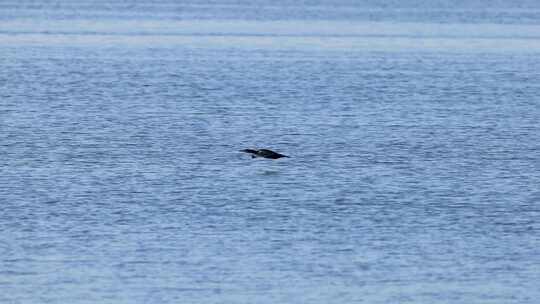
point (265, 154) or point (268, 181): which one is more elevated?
point (265, 154)

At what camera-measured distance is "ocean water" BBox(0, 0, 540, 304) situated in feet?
56.5

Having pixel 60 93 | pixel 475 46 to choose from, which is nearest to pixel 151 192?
pixel 60 93

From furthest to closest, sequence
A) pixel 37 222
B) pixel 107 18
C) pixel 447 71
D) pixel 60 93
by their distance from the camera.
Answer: pixel 107 18
pixel 447 71
pixel 60 93
pixel 37 222

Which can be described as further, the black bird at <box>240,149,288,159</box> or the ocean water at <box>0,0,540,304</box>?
the black bird at <box>240,149,288,159</box>

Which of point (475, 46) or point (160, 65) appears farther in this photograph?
point (475, 46)

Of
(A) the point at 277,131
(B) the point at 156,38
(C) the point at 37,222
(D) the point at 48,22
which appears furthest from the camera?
(D) the point at 48,22

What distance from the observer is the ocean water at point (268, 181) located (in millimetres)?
17234

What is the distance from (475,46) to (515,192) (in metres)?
39.0

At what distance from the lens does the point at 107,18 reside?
86.5 m

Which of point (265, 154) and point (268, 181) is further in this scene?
point (265, 154)

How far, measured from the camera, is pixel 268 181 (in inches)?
935

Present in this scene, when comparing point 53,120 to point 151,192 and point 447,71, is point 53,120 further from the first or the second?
point 447,71

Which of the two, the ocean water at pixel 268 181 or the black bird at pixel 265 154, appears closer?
the ocean water at pixel 268 181

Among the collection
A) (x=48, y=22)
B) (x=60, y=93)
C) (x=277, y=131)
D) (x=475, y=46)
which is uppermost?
(x=48, y=22)
